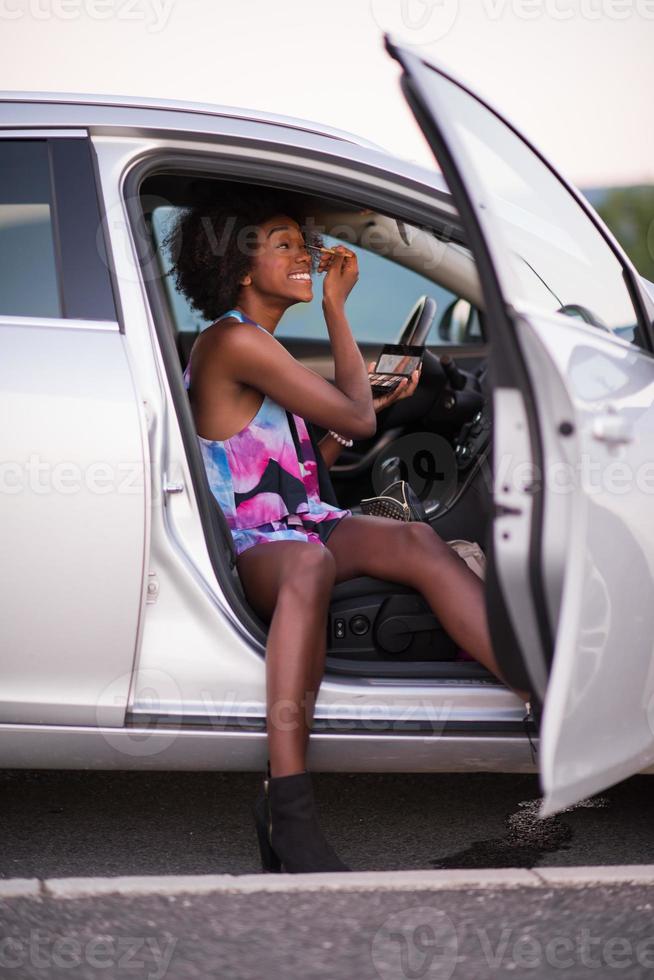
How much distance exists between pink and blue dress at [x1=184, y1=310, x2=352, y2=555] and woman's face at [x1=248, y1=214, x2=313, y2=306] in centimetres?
11

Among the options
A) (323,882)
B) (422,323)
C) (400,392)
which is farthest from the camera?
(422,323)

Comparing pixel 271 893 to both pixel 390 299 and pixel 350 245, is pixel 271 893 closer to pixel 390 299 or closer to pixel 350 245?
pixel 350 245

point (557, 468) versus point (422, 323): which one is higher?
point (422, 323)

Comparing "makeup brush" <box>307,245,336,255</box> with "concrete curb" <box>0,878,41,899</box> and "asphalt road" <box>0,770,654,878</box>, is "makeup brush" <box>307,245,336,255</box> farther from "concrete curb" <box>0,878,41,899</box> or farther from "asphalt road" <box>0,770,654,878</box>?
"concrete curb" <box>0,878,41,899</box>

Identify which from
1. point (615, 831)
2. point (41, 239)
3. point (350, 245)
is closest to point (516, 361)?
point (41, 239)

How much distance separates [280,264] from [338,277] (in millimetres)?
141

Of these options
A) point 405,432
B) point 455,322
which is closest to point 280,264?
point 405,432

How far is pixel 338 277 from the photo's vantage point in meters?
2.57

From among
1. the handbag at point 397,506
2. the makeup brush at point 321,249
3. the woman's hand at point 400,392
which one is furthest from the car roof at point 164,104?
the handbag at point 397,506

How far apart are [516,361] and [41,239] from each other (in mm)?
1067

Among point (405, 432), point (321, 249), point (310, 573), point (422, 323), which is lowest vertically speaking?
point (310, 573)

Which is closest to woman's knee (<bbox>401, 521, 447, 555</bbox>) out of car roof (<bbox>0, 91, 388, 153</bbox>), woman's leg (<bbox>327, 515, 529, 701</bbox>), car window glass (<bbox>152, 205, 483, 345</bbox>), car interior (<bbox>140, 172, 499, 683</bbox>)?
woman's leg (<bbox>327, 515, 529, 701</bbox>)

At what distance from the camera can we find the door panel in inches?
83.4

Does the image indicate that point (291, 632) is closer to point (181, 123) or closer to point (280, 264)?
point (280, 264)
